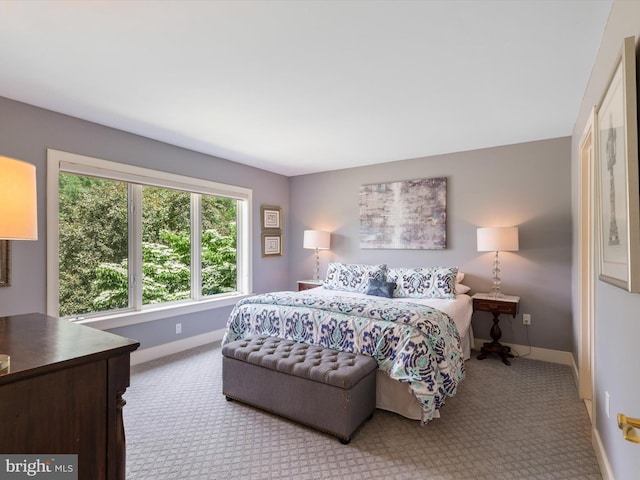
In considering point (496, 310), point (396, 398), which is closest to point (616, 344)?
point (396, 398)

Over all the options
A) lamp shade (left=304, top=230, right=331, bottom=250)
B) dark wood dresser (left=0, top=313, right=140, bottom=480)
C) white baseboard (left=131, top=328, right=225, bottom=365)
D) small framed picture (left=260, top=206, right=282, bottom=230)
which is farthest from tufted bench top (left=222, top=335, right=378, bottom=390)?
small framed picture (left=260, top=206, right=282, bottom=230)

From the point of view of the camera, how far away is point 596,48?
1.96m

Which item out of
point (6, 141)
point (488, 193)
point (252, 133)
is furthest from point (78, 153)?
point (488, 193)

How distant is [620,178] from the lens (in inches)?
49.5

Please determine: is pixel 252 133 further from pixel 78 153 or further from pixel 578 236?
pixel 578 236

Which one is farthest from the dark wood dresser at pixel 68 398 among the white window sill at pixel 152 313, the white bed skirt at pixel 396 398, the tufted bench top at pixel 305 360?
the white window sill at pixel 152 313

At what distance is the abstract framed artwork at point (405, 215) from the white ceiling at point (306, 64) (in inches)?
40.3

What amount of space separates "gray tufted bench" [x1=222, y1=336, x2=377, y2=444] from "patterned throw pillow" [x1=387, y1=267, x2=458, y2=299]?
1562 mm

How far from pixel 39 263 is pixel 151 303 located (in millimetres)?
1202

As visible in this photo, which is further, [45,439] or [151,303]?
[151,303]

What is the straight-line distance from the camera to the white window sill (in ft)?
10.4

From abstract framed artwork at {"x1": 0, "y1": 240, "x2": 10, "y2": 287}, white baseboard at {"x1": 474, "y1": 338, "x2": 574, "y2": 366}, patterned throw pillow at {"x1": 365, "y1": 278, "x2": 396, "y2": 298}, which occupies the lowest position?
white baseboard at {"x1": 474, "y1": 338, "x2": 574, "y2": 366}

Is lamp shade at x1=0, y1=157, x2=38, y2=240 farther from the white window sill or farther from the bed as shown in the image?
the white window sill

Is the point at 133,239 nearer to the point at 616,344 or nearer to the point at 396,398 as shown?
the point at 396,398
